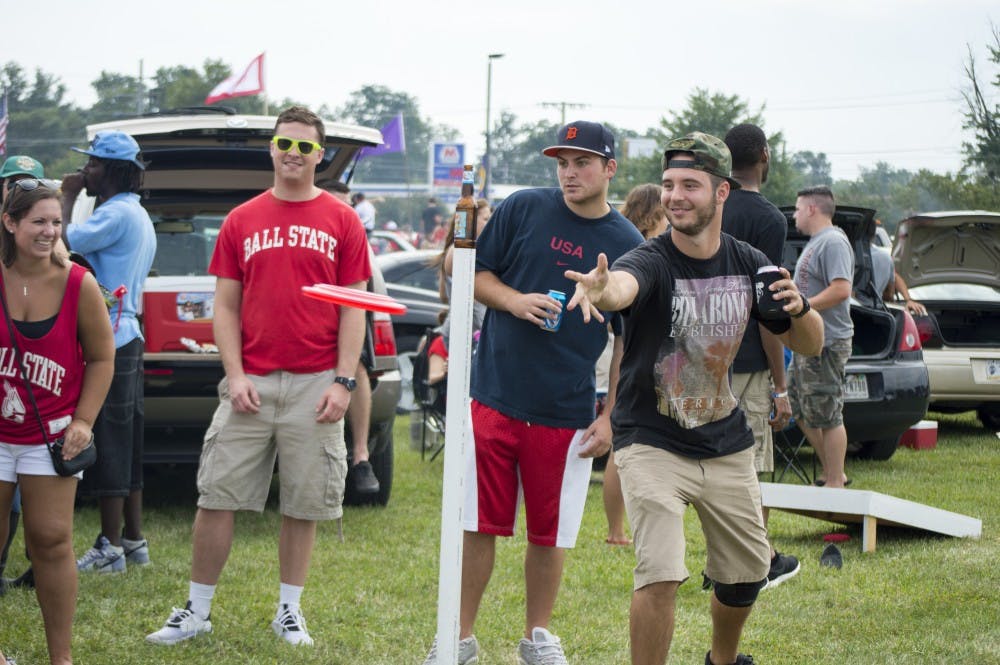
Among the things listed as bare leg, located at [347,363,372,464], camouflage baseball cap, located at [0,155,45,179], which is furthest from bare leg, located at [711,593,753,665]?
camouflage baseball cap, located at [0,155,45,179]

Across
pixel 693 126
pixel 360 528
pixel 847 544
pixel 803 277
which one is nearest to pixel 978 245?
pixel 803 277

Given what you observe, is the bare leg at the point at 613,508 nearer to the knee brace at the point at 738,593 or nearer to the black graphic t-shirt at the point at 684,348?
the knee brace at the point at 738,593

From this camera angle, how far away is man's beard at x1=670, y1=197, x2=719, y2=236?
4.20 metres

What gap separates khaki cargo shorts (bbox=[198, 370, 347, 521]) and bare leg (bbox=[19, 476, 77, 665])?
2.66 feet

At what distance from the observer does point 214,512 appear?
5180 millimetres

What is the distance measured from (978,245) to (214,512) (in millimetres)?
9283

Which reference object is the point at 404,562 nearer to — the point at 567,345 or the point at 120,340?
the point at 120,340

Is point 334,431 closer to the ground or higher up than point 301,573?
higher up

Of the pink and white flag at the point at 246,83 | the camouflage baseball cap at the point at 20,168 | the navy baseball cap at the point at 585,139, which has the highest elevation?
the pink and white flag at the point at 246,83

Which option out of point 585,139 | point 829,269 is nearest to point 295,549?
point 585,139

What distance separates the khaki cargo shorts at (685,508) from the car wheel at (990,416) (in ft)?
27.4

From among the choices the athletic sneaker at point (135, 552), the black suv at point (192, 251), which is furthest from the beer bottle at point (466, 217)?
the athletic sneaker at point (135, 552)

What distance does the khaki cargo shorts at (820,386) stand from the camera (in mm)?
8219

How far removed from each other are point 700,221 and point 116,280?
10.5ft
